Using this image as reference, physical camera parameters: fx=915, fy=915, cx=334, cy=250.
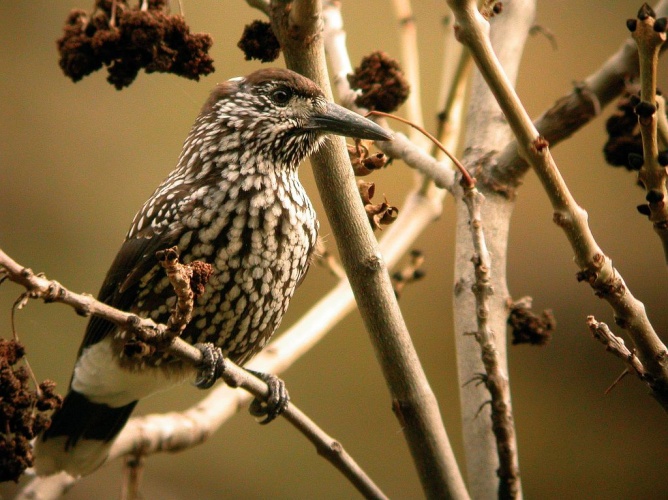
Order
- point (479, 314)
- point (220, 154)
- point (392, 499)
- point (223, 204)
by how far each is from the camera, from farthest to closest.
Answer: point (392, 499) → point (220, 154) → point (223, 204) → point (479, 314)

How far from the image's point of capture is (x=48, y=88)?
736cm

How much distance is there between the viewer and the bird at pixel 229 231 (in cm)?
328

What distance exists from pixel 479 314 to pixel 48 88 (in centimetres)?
558

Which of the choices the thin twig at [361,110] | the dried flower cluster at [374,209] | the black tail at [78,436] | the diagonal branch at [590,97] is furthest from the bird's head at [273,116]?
the black tail at [78,436]

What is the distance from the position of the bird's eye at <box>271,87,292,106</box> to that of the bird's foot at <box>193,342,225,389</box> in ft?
3.40

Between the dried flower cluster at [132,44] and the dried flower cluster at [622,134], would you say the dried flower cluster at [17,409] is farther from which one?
the dried flower cluster at [622,134]

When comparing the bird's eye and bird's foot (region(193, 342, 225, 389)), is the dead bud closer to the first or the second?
the bird's eye

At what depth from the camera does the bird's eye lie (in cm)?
348

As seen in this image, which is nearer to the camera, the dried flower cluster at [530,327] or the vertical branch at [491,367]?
the vertical branch at [491,367]

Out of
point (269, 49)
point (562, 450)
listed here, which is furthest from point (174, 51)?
point (562, 450)

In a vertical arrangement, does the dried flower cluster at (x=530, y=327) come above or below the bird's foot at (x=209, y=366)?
above

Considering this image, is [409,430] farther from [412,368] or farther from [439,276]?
[439,276]

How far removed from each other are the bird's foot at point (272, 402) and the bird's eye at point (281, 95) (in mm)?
1068

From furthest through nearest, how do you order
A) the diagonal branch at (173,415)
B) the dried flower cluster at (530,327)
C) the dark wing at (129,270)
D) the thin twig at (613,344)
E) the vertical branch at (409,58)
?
the vertical branch at (409,58) → the dark wing at (129,270) → the dried flower cluster at (530,327) → the thin twig at (613,344) → the diagonal branch at (173,415)
